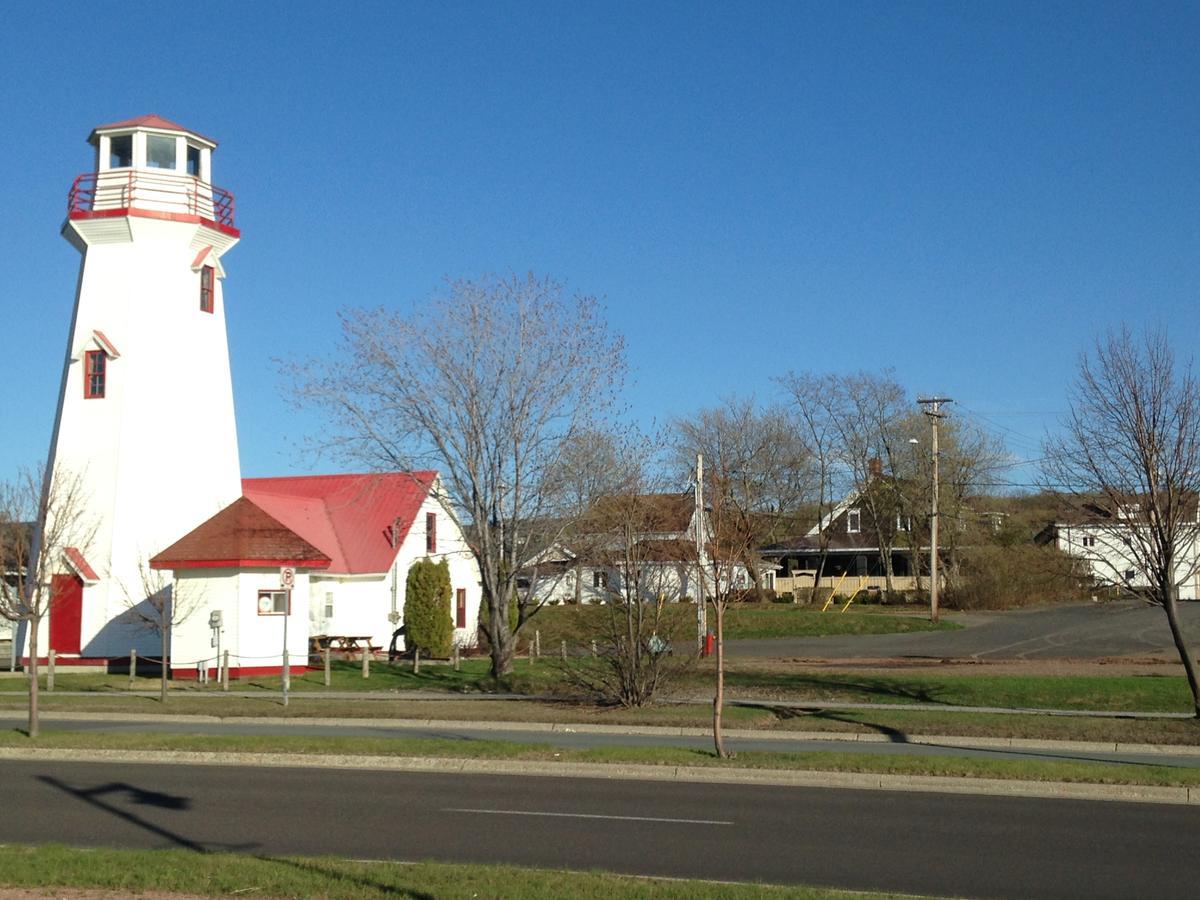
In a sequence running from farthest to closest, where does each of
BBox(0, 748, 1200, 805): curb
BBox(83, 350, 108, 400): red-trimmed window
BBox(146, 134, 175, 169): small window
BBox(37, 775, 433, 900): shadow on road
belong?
BBox(83, 350, 108, 400): red-trimmed window → BBox(146, 134, 175, 169): small window → BBox(0, 748, 1200, 805): curb → BBox(37, 775, 433, 900): shadow on road

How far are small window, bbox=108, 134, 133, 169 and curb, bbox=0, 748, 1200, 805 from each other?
818 inches

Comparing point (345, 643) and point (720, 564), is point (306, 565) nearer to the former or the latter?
point (345, 643)

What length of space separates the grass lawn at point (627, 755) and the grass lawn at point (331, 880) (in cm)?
728

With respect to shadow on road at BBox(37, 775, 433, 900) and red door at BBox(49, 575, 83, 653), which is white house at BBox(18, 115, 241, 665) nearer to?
red door at BBox(49, 575, 83, 653)

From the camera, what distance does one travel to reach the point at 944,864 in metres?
10.3

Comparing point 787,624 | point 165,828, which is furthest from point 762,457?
point 165,828

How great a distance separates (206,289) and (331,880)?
3033 cm

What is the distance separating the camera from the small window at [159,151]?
113 feet

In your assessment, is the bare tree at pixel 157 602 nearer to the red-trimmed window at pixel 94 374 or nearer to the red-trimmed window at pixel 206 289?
the red-trimmed window at pixel 94 374

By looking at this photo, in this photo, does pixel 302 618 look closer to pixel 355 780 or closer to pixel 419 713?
pixel 419 713

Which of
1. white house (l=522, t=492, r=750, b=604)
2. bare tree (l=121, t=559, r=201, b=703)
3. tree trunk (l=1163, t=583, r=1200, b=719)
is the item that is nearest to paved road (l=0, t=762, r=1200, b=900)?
white house (l=522, t=492, r=750, b=604)

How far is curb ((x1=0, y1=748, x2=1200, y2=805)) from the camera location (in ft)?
48.1

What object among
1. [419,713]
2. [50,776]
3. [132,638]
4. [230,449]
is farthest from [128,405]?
[50,776]

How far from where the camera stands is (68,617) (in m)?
34.5
